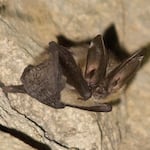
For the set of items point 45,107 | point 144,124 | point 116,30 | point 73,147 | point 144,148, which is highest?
point 116,30

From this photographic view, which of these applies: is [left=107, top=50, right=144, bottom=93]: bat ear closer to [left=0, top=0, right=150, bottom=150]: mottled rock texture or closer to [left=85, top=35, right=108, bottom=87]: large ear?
[left=85, top=35, right=108, bottom=87]: large ear

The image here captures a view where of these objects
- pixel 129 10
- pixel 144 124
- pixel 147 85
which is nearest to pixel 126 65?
pixel 129 10

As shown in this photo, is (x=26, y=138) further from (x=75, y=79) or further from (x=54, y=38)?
(x=54, y=38)

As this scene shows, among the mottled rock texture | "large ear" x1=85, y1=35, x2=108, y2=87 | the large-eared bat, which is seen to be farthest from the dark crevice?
"large ear" x1=85, y1=35, x2=108, y2=87

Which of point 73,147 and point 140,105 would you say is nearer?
point 73,147

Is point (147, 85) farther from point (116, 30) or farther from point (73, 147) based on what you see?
point (73, 147)
